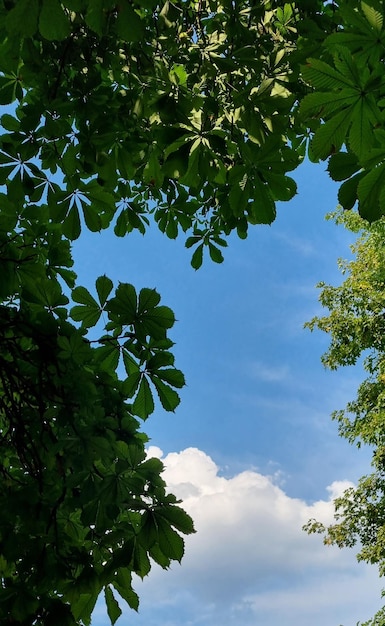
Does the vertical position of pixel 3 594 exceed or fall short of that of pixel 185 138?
it falls short

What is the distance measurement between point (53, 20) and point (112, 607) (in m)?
2.31

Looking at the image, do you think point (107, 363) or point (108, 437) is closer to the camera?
point (108, 437)

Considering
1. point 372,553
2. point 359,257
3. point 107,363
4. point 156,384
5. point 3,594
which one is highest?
point 359,257

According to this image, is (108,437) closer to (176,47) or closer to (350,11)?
(350,11)

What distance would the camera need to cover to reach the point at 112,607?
7.77 feet

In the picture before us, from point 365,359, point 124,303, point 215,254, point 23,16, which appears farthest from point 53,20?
point 365,359

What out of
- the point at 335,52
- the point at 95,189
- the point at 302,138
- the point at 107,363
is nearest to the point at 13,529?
the point at 107,363

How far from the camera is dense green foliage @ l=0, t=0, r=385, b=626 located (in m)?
1.71

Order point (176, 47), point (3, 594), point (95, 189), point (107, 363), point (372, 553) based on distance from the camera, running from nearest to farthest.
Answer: point (3, 594) → point (107, 363) → point (95, 189) → point (176, 47) → point (372, 553)

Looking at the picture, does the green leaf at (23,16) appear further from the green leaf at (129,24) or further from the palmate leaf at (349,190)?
the palmate leaf at (349,190)

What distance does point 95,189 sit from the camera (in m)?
3.12

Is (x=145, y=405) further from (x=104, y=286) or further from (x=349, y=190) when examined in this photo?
(x=349, y=190)

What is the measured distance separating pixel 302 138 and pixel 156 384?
2704mm

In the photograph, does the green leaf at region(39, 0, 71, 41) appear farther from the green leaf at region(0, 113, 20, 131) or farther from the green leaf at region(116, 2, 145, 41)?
the green leaf at region(0, 113, 20, 131)
